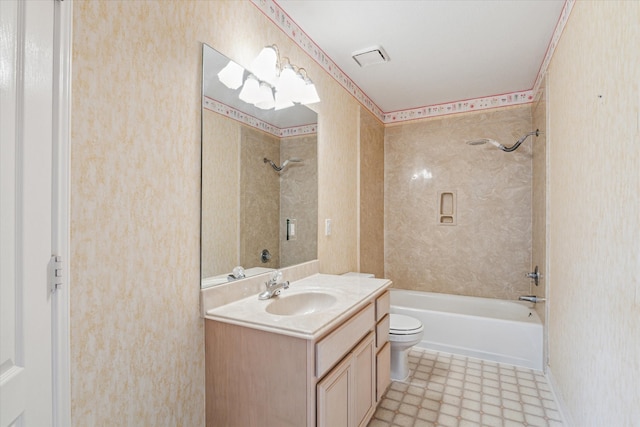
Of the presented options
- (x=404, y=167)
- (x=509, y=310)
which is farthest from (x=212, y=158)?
(x=509, y=310)

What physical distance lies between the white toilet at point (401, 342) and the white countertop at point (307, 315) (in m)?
0.54

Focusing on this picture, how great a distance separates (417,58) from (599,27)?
128 centimetres

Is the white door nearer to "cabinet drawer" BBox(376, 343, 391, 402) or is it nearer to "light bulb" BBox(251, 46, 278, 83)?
"light bulb" BBox(251, 46, 278, 83)

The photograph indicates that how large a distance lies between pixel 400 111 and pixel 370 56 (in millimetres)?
1438

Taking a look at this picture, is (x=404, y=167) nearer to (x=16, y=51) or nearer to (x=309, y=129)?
(x=309, y=129)

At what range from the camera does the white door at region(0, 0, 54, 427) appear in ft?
2.39

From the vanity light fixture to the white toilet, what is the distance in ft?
5.62

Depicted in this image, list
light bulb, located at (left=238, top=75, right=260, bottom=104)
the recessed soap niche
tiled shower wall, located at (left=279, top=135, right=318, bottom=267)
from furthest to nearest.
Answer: the recessed soap niche
tiled shower wall, located at (left=279, top=135, right=318, bottom=267)
light bulb, located at (left=238, top=75, right=260, bottom=104)

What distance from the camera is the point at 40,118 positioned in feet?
2.72

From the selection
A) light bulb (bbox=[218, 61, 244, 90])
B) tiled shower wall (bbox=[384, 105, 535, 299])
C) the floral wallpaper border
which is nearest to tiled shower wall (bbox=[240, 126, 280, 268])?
light bulb (bbox=[218, 61, 244, 90])

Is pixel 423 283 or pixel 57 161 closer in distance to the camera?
pixel 57 161

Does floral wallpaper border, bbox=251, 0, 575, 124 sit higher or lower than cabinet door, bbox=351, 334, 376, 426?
higher

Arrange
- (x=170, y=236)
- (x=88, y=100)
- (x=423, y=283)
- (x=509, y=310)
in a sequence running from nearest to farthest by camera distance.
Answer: (x=88, y=100) < (x=170, y=236) < (x=509, y=310) < (x=423, y=283)

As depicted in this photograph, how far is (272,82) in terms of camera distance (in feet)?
5.98
